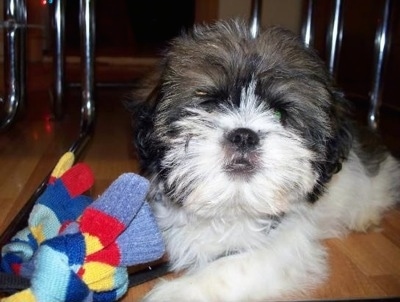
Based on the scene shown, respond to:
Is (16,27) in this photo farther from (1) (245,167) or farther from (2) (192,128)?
(1) (245,167)

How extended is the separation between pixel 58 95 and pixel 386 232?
186cm

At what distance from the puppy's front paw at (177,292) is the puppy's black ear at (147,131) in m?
0.26

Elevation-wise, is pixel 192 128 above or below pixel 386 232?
above

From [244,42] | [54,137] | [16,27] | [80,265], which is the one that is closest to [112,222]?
[80,265]

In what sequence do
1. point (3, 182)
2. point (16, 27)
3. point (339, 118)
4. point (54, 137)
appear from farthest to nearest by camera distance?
point (54, 137) → point (3, 182) → point (16, 27) → point (339, 118)

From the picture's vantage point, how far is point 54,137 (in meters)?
2.71

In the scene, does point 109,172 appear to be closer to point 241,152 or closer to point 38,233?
point 38,233

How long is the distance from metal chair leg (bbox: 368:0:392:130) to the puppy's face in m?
1.26

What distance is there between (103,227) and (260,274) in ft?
1.33

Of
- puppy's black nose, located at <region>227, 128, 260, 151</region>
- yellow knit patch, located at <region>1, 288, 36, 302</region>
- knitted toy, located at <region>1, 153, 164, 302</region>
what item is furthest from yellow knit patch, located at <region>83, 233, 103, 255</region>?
puppy's black nose, located at <region>227, 128, 260, 151</region>

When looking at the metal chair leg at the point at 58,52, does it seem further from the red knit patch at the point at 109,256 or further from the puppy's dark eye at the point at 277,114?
the red knit patch at the point at 109,256

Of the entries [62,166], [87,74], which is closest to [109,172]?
[87,74]

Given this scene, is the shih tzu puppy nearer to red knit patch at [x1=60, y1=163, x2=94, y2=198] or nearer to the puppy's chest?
the puppy's chest

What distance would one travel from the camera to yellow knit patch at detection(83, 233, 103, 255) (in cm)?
100
